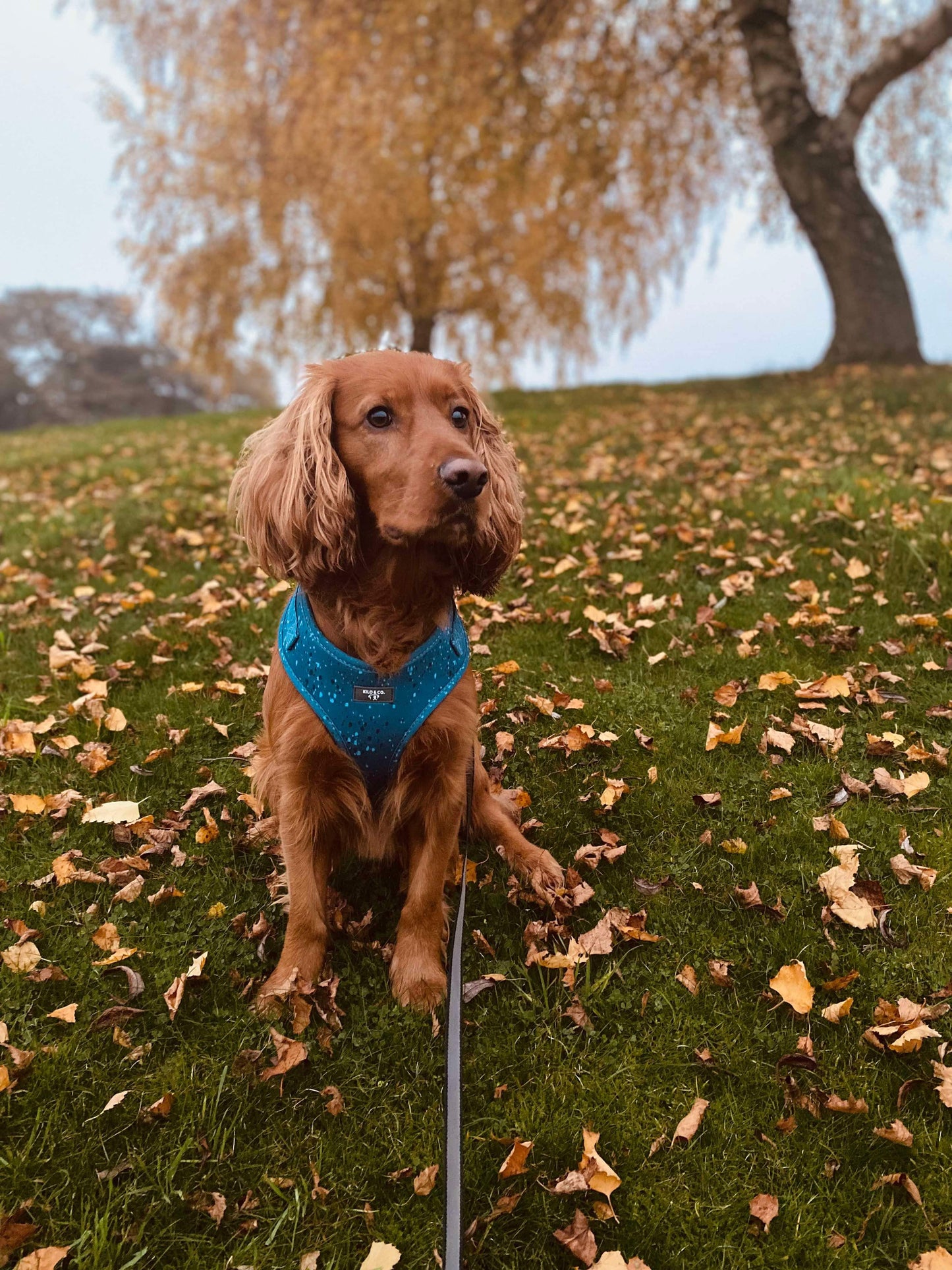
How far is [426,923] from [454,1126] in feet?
2.72

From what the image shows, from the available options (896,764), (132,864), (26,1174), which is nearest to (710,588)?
(896,764)

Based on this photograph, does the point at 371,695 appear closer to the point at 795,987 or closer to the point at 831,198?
→ the point at 795,987

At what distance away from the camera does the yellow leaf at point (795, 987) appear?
2.42m

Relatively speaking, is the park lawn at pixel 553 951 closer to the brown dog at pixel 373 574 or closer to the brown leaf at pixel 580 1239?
→ the brown leaf at pixel 580 1239

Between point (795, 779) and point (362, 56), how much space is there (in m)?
14.3

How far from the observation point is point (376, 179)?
13.7 meters

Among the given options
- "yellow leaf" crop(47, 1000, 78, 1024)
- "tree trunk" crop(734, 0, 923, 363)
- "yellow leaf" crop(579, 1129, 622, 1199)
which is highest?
"tree trunk" crop(734, 0, 923, 363)

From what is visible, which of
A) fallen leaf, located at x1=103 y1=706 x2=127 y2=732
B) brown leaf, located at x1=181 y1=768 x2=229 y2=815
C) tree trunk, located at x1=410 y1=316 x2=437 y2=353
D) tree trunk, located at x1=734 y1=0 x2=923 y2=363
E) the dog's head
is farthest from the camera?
tree trunk, located at x1=410 y1=316 x2=437 y2=353

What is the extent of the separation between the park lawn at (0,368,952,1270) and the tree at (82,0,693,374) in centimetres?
1083

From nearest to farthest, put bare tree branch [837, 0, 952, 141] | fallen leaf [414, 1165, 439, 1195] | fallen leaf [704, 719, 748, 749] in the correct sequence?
fallen leaf [414, 1165, 439, 1195], fallen leaf [704, 719, 748, 749], bare tree branch [837, 0, 952, 141]

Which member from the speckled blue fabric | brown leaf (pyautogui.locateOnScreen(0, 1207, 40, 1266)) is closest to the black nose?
the speckled blue fabric

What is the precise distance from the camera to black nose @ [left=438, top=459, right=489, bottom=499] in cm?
221

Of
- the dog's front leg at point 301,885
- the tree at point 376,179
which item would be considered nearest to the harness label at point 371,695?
the dog's front leg at point 301,885

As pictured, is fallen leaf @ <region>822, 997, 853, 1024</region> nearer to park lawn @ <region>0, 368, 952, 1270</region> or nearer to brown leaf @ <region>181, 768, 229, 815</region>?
park lawn @ <region>0, 368, 952, 1270</region>
